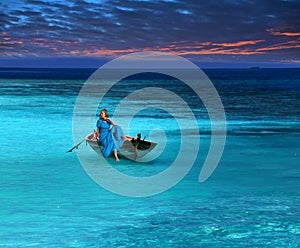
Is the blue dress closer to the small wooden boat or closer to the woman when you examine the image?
the woman

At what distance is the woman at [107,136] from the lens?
54.6 feet

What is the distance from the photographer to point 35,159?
17.8 meters

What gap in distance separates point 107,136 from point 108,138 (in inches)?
2.8

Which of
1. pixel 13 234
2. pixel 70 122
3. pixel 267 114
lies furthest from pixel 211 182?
pixel 267 114

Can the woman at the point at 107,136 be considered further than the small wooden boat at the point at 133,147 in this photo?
No

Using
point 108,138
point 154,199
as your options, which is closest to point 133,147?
point 108,138

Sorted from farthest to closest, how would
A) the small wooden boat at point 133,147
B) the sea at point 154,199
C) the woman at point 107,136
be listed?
1. the small wooden boat at point 133,147
2. the woman at point 107,136
3. the sea at point 154,199

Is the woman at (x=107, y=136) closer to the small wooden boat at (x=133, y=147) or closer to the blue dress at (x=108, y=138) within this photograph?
the blue dress at (x=108, y=138)

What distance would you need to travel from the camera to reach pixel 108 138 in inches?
664

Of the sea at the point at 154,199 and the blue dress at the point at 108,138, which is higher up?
the blue dress at the point at 108,138

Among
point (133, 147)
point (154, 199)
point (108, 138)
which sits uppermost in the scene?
point (108, 138)

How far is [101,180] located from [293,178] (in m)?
5.31

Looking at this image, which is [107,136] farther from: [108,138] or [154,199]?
[154,199]

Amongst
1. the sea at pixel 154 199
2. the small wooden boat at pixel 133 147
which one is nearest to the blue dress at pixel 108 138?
the small wooden boat at pixel 133 147
